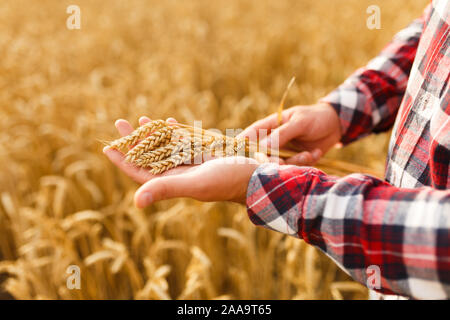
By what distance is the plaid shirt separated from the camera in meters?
0.61

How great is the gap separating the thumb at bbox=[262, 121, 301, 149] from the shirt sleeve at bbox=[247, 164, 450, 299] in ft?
1.18

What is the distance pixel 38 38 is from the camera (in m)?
3.65

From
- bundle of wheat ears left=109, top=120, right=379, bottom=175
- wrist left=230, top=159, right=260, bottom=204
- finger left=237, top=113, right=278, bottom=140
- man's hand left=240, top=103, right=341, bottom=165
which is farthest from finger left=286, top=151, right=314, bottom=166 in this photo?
wrist left=230, top=159, right=260, bottom=204

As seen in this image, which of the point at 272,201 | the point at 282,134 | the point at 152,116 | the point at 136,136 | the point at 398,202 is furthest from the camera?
the point at 152,116

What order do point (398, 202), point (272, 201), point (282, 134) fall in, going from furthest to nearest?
point (282, 134) < point (272, 201) < point (398, 202)

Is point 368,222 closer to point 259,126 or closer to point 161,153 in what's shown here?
point 161,153

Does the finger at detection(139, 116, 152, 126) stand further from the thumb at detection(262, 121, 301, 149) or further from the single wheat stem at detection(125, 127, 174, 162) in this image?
the thumb at detection(262, 121, 301, 149)

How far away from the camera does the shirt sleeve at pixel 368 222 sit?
1.96 feet

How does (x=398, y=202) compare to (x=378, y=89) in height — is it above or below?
below

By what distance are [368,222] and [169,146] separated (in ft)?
1.55

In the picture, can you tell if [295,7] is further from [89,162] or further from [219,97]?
[89,162]

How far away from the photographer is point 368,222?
654 millimetres

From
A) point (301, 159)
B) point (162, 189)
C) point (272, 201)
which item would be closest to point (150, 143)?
point (162, 189)
